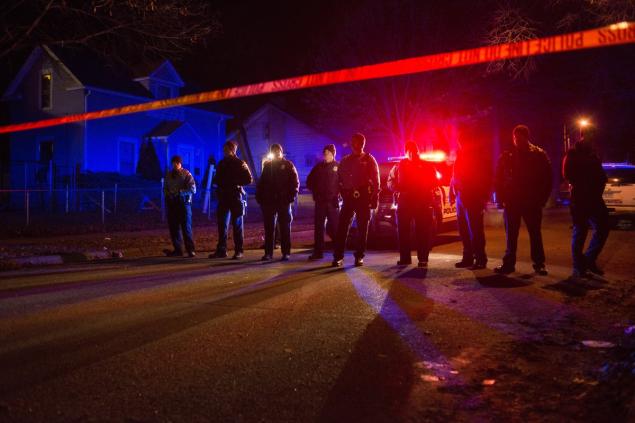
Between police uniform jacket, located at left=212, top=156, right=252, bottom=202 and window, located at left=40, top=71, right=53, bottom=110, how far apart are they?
24.1 metres

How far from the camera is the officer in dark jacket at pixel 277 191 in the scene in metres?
9.71

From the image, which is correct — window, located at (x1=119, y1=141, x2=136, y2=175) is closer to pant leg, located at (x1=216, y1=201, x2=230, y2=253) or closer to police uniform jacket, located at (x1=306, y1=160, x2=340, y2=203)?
pant leg, located at (x1=216, y1=201, x2=230, y2=253)

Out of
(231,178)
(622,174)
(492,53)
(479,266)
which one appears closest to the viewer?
(479,266)

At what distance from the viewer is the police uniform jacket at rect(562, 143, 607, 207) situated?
7652mm

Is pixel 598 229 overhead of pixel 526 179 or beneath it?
beneath

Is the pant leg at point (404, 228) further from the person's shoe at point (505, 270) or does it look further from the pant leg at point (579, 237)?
the pant leg at point (579, 237)

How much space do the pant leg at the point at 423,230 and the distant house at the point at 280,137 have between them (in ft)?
112

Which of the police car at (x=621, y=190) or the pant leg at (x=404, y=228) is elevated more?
the police car at (x=621, y=190)

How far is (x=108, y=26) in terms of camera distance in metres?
12.8

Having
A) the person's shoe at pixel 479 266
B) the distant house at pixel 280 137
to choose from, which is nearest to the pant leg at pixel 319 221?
the person's shoe at pixel 479 266

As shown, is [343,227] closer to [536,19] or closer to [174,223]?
[174,223]

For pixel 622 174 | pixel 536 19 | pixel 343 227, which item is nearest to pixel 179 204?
pixel 343 227

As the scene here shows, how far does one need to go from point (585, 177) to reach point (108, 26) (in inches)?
414

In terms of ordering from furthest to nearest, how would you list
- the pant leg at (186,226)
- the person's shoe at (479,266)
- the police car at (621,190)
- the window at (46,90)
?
the window at (46,90), the police car at (621,190), the pant leg at (186,226), the person's shoe at (479,266)
